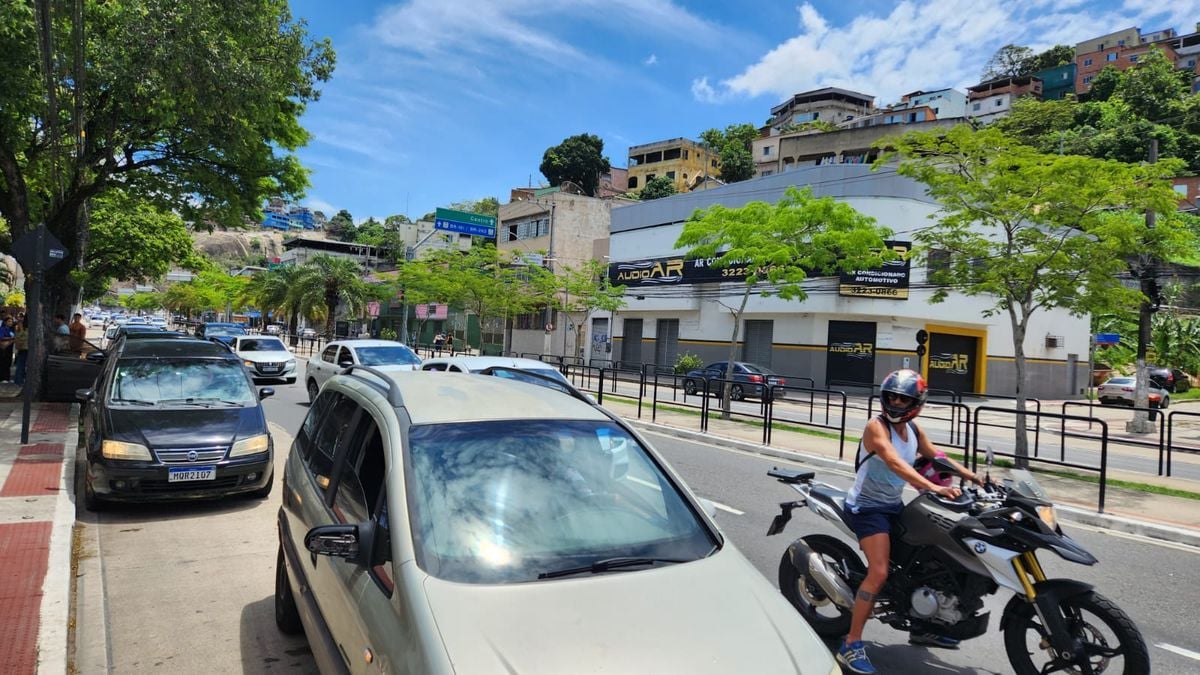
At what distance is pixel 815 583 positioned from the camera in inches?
179

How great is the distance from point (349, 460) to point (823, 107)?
332 feet

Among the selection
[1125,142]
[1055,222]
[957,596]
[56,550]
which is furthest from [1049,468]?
[1125,142]

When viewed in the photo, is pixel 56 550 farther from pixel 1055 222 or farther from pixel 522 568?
pixel 1055 222

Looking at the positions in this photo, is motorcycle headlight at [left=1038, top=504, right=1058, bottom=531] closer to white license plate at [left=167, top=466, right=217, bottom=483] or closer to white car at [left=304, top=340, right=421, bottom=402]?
white license plate at [left=167, top=466, right=217, bottom=483]

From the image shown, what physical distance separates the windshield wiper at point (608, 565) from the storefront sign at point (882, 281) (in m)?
29.8

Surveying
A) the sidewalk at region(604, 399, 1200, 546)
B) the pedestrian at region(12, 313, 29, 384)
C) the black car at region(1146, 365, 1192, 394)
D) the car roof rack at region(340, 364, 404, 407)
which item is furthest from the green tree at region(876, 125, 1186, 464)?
the black car at region(1146, 365, 1192, 394)

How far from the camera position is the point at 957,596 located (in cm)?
397

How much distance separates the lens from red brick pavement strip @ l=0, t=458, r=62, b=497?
7211mm

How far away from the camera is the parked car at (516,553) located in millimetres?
2217

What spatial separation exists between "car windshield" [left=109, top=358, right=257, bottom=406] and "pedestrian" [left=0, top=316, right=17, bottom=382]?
38.6 ft

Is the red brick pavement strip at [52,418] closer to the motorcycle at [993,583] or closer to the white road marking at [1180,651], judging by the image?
the motorcycle at [993,583]

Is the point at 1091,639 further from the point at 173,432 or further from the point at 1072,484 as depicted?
the point at 1072,484

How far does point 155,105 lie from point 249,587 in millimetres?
9592

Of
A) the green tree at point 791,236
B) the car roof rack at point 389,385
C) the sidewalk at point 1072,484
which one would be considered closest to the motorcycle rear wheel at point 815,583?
the car roof rack at point 389,385
